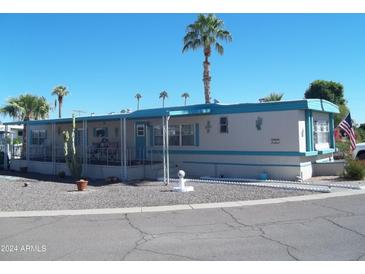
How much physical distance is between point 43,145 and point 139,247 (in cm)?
2006

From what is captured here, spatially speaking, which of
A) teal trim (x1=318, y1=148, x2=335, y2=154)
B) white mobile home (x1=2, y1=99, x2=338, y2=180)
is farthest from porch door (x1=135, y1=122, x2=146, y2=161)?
teal trim (x1=318, y1=148, x2=335, y2=154)

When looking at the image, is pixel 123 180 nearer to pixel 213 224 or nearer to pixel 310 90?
pixel 213 224

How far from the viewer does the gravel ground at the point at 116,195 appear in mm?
11500

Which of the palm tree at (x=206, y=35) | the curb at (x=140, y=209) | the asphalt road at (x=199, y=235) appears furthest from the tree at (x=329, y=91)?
the asphalt road at (x=199, y=235)

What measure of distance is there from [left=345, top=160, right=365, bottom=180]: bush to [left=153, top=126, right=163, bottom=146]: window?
865 cm

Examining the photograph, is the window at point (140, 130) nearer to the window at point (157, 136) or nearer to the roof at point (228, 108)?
the window at point (157, 136)

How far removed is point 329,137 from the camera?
19750 mm

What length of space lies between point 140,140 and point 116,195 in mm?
7852

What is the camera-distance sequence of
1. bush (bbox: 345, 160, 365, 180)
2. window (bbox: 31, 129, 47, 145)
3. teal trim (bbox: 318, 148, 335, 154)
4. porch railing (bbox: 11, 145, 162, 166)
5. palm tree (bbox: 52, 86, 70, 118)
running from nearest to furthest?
1. bush (bbox: 345, 160, 365, 180)
2. teal trim (bbox: 318, 148, 335, 154)
3. porch railing (bbox: 11, 145, 162, 166)
4. window (bbox: 31, 129, 47, 145)
5. palm tree (bbox: 52, 86, 70, 118)

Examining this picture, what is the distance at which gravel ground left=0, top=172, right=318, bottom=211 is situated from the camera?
1150 cm

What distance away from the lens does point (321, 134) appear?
61.6 ft

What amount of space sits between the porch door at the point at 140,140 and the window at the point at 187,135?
7.38 feet

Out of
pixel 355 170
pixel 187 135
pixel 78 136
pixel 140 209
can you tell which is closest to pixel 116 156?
pixel 187 135

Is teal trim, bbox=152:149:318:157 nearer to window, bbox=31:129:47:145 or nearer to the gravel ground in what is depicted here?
the gravel ground
